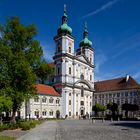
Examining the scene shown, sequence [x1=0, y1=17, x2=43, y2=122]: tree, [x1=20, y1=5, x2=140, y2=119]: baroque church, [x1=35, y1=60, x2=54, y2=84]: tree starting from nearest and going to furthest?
[x1=0, y1=17, x2=43, y2=122]: tree
[x1=35, y1=60, x2=54, y2=84]: tree
[x1=20, y1=5, x2=140, y2=119]: baroque church

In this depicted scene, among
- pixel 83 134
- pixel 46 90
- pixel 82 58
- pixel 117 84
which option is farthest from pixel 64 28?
pixel 83 134

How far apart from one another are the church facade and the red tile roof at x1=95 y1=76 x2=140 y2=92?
1277cm

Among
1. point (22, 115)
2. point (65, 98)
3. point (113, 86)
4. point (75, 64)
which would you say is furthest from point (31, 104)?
point (113, 86)

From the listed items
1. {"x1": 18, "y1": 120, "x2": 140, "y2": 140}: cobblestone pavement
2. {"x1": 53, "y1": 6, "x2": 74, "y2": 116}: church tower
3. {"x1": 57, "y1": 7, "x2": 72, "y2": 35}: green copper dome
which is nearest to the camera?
{"x1": 18, "y1": 120, "x2": 140, "y2": 140}: cobblestone pavement

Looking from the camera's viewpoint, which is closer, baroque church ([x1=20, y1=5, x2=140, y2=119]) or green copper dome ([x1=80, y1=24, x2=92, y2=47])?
baroque church ([x1=20, y1=5, x2=140, y2=119])

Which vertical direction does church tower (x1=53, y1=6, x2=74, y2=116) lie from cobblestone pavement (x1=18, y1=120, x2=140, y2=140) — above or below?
above

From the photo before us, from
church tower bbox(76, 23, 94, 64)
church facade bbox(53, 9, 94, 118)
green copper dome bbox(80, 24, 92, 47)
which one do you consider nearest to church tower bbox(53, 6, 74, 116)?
church facade bbox(53, 9, 94, 118)

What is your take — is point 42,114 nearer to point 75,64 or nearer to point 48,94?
point 48,94

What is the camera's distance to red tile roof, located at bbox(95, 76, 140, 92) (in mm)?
92188

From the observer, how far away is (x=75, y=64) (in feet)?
267

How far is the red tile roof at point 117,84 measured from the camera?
92.2 m

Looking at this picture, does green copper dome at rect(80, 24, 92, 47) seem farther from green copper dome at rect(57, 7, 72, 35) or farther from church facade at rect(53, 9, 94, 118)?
green copper dome at rect(57, 7, 72, 35)

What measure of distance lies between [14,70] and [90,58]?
64308 mm

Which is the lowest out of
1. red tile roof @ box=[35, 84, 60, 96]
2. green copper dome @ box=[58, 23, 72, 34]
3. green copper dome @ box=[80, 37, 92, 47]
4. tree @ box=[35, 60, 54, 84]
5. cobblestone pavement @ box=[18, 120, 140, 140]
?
cobblestone pavement @ box=[18, 120, 140, 140]
